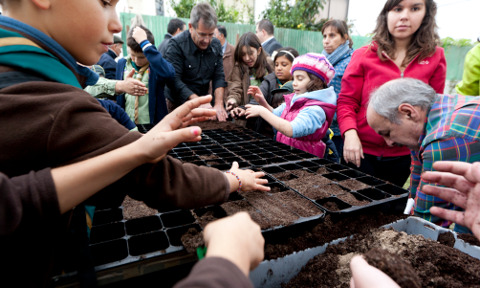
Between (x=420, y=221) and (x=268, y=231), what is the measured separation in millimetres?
742

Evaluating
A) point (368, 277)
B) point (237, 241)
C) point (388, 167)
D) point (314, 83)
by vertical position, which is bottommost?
point (388, 167)

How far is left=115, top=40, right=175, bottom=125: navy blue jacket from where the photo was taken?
9.46 feet

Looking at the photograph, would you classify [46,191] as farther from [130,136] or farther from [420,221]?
[420,221]

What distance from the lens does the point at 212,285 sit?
46 centimetres

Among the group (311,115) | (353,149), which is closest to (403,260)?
(353,149)

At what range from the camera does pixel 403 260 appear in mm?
814

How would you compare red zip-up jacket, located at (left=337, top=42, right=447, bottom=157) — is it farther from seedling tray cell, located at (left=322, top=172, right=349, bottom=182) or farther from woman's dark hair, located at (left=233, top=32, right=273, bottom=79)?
woman's dark hair, located at (left=233, top=32, right=273, bottom=79)

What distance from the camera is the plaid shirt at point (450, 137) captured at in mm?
1216

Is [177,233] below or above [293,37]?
below

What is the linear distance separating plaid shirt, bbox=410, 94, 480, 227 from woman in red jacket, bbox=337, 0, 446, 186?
590 millimetres

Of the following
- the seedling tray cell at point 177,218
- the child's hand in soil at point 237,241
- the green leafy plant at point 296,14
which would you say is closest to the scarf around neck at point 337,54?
the seedling tray cell at point 177,218

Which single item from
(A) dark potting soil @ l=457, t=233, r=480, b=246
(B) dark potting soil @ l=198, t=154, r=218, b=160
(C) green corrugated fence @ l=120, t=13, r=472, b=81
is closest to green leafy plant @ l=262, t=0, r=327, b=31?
(C) green corrugated fence @ l=120, t=13, r=472, b=81

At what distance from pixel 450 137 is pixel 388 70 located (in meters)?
0.92

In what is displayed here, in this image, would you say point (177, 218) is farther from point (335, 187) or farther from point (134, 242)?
point (335, 187)
